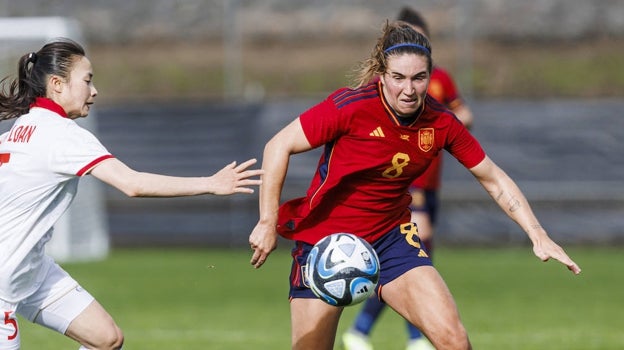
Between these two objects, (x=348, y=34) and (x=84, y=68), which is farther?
(x=348, y=34)

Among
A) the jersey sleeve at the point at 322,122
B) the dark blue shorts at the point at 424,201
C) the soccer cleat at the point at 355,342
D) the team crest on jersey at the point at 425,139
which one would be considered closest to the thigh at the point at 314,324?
the jersey sleeve at the point at 322,122

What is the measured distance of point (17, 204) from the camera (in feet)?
18.4

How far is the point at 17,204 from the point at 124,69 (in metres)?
15.9

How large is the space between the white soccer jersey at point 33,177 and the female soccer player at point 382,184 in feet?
3.30

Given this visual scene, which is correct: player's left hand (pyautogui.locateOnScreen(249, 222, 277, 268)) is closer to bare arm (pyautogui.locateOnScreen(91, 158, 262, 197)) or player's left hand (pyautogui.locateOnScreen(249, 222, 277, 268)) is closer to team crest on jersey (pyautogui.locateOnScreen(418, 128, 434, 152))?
bare arm (pyautogui.locateOnScreen(91, 158, 262, 197))

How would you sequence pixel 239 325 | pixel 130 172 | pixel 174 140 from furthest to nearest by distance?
1. pixel 174 140
2. pixel 239 325
3. pixel 130 172

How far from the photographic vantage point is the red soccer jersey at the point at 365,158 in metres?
6.07

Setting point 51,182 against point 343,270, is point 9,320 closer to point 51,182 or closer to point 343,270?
point 51,182

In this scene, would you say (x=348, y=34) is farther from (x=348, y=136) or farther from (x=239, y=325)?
(x=348, y=136)

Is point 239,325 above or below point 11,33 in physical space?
below

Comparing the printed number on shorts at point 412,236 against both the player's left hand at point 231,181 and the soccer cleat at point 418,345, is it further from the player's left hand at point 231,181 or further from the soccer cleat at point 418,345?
the soccer cleat at point 418,345

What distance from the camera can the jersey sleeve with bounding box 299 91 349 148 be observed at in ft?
19.6

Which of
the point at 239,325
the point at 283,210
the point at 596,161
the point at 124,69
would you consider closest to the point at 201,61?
the point at 124,69

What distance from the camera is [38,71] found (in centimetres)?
588
